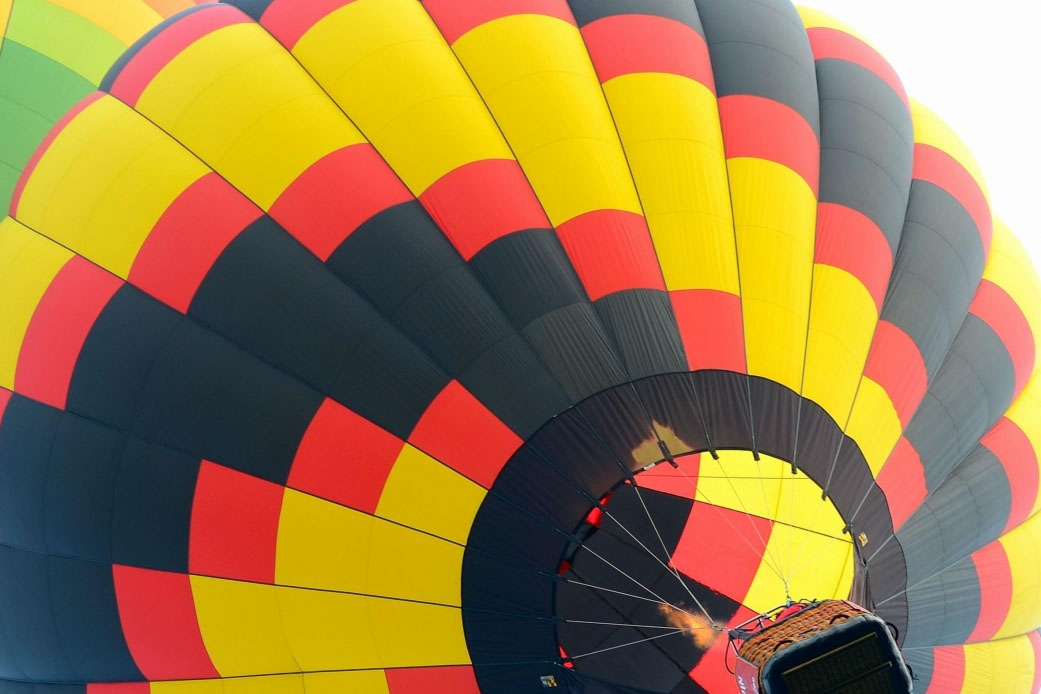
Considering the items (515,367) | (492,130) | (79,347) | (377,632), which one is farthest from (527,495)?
(79,347)

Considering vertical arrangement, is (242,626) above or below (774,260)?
below

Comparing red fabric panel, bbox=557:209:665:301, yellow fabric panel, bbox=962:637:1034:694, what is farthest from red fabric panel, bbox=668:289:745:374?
yellow fabric panel, bbox=962:637:1034:694

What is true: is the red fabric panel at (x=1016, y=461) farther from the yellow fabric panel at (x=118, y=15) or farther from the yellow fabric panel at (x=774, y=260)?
the yellow fabric panel at (x=118, y=15)

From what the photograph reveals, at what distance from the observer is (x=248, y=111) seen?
5117 millimetres

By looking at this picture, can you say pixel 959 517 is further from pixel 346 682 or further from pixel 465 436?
pixel 346 682

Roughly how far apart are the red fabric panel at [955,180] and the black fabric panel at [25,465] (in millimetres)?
5151

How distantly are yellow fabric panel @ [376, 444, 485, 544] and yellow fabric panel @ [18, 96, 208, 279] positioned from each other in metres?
1.85

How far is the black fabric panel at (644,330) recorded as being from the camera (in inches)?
176

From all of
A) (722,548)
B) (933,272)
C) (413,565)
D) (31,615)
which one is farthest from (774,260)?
(31,615)

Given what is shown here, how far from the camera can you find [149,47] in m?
5.74

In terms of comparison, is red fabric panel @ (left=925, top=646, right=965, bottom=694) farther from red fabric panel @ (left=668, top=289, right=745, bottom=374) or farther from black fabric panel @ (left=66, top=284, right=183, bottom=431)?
black fabric panel @ (left=66, top=284, right=183, bottom=431)

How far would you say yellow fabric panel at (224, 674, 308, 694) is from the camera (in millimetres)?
4672

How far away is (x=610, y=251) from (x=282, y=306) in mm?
1578

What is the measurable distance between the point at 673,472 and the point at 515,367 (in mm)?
840
